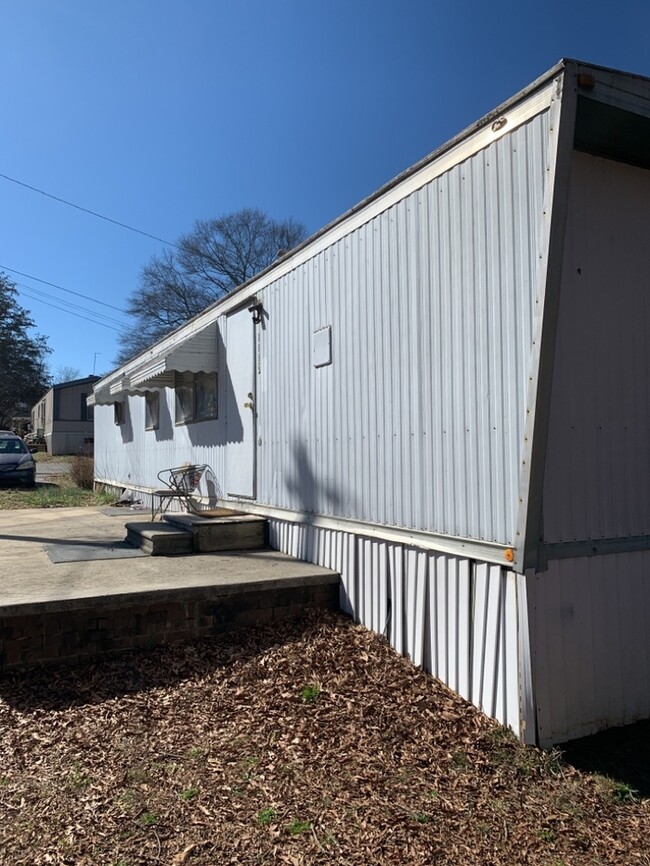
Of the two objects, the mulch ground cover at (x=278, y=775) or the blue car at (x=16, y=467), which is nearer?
the mulch ground cover at (x=278, y=775)

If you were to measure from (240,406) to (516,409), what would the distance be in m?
3.94

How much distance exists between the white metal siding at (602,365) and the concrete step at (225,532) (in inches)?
132

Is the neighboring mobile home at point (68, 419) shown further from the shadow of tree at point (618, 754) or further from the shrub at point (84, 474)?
the shadow of tree at point (618, 754)

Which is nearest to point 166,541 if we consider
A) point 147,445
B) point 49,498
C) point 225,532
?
point 225,532

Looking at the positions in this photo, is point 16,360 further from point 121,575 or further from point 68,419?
point 121,575

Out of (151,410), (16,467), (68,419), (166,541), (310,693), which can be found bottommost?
(310,693)

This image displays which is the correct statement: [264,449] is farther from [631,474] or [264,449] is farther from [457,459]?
[631,474]

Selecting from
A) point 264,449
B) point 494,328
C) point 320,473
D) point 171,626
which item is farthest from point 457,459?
point 264,449

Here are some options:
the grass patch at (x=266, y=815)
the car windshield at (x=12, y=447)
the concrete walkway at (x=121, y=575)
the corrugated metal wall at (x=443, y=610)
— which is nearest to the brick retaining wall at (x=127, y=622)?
the concrete walkway at (x=121, y=575)

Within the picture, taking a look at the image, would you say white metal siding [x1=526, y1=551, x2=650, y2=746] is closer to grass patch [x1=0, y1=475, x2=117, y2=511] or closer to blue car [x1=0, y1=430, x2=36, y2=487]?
grass patch [x1=0, y1=475, x2=117, y2=511]

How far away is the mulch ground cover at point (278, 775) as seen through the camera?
8.20 feet

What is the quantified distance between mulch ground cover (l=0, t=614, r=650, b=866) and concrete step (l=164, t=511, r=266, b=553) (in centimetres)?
180

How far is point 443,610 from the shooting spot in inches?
151

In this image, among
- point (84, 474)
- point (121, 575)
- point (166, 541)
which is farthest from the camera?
point (84, 474)
